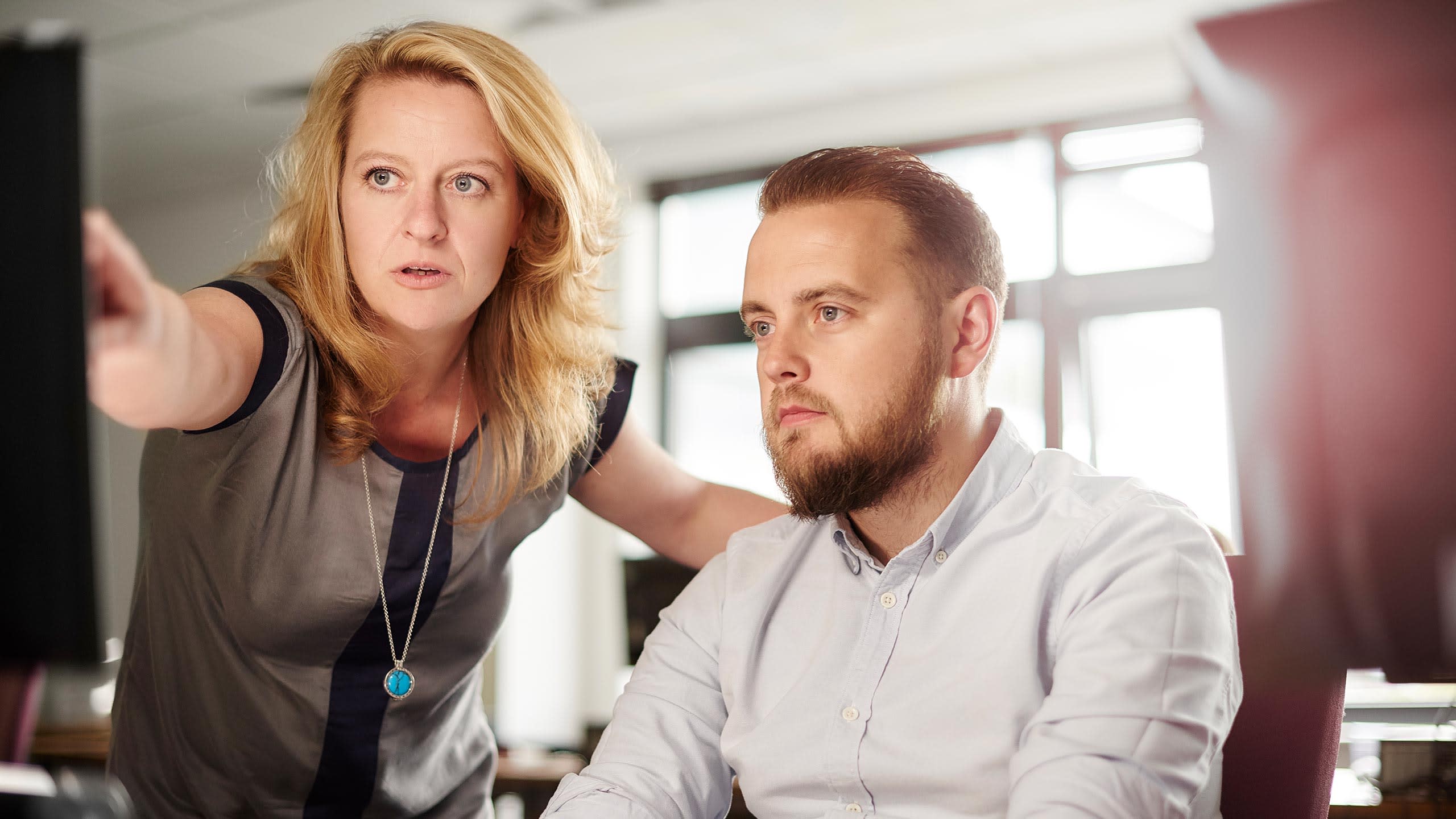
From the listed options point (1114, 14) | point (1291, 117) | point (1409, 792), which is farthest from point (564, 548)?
point (1291, 117)

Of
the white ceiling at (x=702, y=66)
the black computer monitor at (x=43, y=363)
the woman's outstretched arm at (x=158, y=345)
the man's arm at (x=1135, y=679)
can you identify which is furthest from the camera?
the white ceiling at (x=702, y=66)

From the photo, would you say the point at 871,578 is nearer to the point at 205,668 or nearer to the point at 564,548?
the point at 205,668

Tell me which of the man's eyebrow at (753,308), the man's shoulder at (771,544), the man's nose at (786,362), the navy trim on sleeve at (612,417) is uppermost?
the man's eyebrow at (753,308)

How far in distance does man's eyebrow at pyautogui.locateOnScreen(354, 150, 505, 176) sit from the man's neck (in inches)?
25.5

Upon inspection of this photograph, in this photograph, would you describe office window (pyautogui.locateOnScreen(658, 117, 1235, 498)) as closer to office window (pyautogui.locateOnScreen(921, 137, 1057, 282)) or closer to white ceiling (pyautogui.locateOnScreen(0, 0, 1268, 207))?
office window (pyautogui.locateOnScreen(921, 137, 1057, 282))

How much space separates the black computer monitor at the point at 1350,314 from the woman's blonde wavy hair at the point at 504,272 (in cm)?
85

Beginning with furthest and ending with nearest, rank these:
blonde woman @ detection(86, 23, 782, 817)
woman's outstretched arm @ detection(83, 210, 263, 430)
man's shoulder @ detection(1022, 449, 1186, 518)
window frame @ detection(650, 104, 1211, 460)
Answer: window frame @ detection(650, 104, 1211, 460), blonde woman @ detection(86, 23, 782, 817), man's shoulder @ detection(1022, 449, 1186, 518), woman's outstretched arm @ detection(83, 210, 263, 430)

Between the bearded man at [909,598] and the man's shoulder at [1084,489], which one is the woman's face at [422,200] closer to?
the bearded man at [909,598]

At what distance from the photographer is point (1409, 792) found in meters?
2.77

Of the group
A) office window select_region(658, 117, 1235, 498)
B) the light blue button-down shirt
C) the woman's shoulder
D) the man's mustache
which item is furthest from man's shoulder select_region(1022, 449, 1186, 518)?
office window select_region(658, 117, 1235, 498)

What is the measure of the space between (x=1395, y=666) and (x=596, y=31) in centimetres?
428

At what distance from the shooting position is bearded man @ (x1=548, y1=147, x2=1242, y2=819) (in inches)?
44.0

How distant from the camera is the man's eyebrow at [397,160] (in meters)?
1.46

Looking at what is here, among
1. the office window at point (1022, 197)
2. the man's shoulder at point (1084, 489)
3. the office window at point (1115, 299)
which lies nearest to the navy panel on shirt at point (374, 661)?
the man's shoulder at point (1084, 489)
